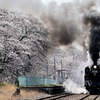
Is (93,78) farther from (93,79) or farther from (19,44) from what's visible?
(19,44)

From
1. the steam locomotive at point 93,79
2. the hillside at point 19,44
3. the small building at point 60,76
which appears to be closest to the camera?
the steam locomotive at point 93,79

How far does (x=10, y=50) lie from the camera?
25.8 meters

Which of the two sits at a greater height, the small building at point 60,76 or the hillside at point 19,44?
the hillside at point 19,44

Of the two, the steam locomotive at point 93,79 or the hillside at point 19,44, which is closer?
the steam locomotive at point 93,79

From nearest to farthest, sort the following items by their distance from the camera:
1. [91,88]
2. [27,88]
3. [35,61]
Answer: [27,88], [91,88], [35,61]

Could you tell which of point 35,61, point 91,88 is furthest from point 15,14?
point 91,88

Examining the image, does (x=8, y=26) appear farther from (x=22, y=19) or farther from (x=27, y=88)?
(x=27, y=88)

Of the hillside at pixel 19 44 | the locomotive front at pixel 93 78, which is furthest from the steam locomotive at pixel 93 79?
the hillside at pixel 19 44

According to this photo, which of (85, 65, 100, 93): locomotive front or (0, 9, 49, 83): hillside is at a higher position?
(0, 9, 49, 83): hillside

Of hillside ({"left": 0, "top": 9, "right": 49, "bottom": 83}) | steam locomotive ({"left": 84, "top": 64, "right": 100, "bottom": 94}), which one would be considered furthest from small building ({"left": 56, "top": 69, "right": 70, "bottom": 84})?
steam locomotive ({"left": 84, "top": 64, "right": 100, "bottom": 94})

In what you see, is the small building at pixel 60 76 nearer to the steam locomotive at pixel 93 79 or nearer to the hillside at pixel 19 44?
the hillside at pixel 19 44

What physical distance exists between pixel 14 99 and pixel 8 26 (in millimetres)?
11558

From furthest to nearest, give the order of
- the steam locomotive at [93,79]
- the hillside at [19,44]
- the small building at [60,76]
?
the small building at [60,76], the hillside at [19,44], the steam locomotive at [93,79]

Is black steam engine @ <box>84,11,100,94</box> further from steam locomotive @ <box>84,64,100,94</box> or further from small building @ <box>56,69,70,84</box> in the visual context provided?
small building @ <box>56,69,70,84</box>
